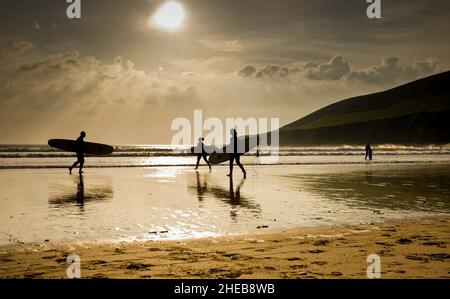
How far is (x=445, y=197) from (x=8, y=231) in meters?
13.9

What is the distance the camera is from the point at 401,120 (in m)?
161

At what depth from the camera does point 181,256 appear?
7059mm

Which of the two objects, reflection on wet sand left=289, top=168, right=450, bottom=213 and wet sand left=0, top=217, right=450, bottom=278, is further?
reflection on wet sand left=289, top=168, right=450, bottom=213

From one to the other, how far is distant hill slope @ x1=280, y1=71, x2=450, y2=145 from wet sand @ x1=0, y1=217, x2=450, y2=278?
470 feet

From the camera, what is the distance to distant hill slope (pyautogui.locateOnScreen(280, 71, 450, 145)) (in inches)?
5773

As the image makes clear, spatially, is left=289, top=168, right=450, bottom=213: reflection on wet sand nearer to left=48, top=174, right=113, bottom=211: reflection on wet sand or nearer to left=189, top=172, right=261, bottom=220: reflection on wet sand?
left=189, top=172, right=261, bottom=220: reflection on wet sand

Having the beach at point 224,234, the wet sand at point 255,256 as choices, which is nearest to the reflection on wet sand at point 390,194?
the beach at point 224,234

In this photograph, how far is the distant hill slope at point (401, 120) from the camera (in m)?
147

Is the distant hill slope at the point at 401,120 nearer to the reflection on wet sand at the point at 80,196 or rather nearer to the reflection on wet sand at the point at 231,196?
the reflection on wet sand at the point at 231,196

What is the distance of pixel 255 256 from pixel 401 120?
16767cm

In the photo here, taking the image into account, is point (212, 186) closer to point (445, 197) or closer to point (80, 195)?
point (80, 195)

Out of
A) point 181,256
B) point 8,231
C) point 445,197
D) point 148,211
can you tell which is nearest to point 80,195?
point 148,211

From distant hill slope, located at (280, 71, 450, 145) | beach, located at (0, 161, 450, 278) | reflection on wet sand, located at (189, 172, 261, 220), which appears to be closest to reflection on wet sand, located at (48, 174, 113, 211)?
beach, located at (0, 161, 450, 278)
